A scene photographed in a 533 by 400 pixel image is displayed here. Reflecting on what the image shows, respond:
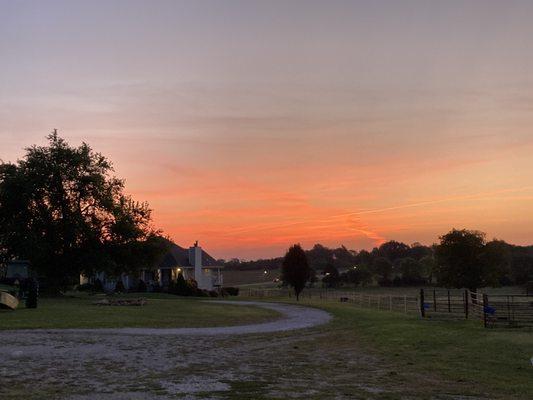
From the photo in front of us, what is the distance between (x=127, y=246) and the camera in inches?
→ 2012

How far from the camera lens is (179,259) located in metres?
74.6

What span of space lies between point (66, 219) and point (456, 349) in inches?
1570

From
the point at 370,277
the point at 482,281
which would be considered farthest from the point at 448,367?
the point at 370,277

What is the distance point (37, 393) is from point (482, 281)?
62317mm

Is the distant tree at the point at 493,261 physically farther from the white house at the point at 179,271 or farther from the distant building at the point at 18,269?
the distant building at the point at 18,269

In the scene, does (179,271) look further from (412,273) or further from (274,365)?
(412,273)

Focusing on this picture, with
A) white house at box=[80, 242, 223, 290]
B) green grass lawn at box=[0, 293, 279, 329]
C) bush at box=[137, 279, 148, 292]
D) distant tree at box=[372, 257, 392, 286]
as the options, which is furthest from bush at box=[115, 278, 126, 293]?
distant tree at box=[372, 257, 392, 286]

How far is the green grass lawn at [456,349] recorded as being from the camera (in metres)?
11.6

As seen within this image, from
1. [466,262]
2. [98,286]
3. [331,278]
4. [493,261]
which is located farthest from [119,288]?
[331,278]

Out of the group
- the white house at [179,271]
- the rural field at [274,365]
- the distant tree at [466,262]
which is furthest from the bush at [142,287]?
the rural field at [274,365]

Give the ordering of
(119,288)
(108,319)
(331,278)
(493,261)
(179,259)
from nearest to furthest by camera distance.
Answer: (108,319)
(493,261)
(119,288)
(179,259)
(331,278)

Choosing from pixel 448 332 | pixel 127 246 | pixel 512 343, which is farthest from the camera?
pixel 127 246

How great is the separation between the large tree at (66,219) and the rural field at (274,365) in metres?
28.4

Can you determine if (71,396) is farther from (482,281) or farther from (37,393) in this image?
(482,281)
